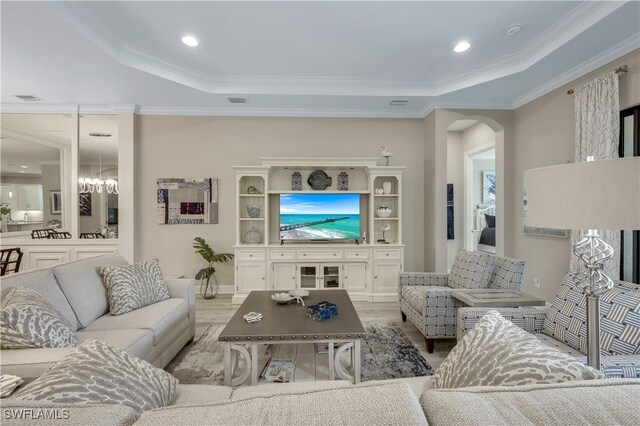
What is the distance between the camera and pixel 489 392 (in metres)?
0.72

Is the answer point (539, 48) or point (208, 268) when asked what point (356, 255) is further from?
point (539, 48)

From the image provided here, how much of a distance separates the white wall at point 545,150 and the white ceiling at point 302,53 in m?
0.16

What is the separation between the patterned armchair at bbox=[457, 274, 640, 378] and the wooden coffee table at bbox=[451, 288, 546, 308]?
0.22 meters

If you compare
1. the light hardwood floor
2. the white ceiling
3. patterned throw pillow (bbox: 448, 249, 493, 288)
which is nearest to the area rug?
the light hardwood floor

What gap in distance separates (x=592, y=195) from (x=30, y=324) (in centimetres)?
265

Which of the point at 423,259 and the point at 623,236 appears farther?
the point at 423,259

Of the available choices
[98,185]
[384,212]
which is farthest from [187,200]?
[384,212]

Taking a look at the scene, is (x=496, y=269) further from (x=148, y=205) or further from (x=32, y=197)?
(x=32, y=197)

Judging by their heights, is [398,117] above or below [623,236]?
above

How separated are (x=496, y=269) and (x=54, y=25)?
4.58 metres

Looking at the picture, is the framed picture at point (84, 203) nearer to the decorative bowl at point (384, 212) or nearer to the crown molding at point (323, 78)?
the crown molding at point (323, 78)

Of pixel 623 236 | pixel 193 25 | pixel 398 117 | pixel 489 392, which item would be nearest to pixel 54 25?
pixel 193 25

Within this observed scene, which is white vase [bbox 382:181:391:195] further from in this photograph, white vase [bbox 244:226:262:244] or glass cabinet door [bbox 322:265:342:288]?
white vase [bbox 244:226:262:244]

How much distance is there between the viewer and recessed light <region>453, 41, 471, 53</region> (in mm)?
3126
